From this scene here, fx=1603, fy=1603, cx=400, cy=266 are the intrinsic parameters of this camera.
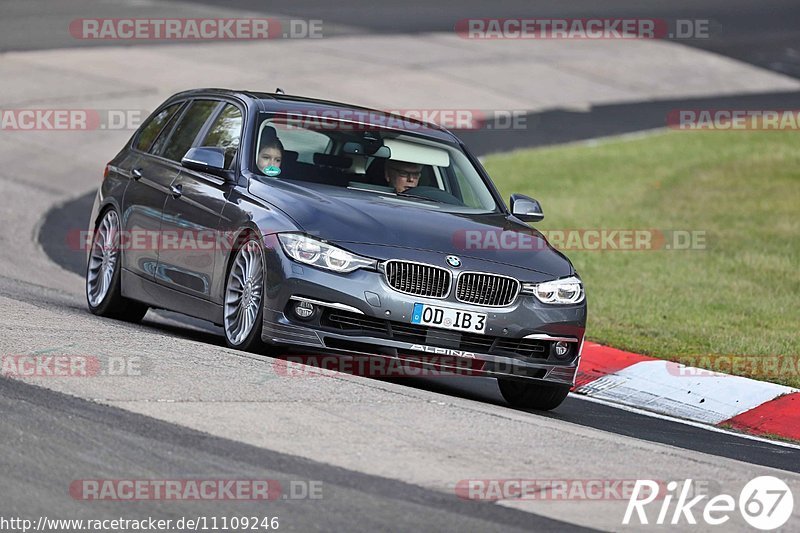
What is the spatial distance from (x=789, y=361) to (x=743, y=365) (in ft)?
1.38

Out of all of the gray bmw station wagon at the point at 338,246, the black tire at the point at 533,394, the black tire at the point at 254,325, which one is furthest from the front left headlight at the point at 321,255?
the black tire at the point at 533,394

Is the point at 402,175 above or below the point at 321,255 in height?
above

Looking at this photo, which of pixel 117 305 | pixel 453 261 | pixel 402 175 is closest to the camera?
pixel 453 261

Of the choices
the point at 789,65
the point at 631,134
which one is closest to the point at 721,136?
the point at 631,134

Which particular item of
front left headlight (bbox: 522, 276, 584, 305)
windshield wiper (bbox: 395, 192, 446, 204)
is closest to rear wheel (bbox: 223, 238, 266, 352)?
windshield wiper (bbox: 395, 192, 446, 204)

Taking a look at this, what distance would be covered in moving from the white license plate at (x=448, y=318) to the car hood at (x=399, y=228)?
34 cm

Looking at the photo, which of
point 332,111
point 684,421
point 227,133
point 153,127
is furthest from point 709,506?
point 153,127

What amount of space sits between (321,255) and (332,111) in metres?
1.98

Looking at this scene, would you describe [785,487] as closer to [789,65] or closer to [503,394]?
[503,394]

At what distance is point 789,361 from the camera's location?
39.5 feet

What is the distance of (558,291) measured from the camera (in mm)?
9594

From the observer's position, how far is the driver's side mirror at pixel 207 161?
399 inches

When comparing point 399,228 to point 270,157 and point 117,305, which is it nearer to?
point 270,157

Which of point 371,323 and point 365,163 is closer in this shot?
point 371,323
